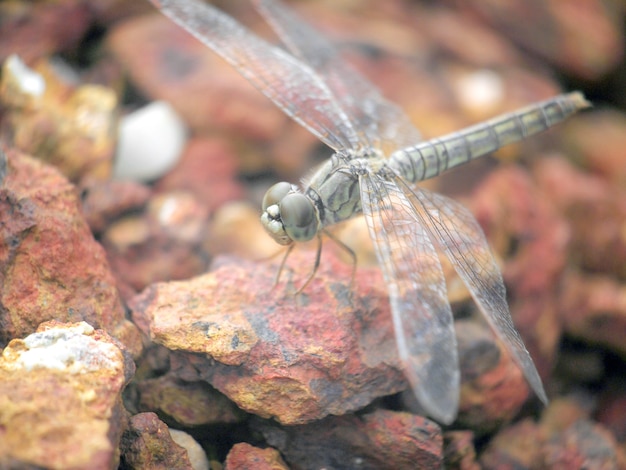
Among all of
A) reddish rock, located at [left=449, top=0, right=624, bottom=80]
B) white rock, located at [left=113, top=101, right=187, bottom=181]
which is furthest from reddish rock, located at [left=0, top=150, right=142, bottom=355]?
reddish rock, located at [left=449, top=0, right=624, bottom=80]

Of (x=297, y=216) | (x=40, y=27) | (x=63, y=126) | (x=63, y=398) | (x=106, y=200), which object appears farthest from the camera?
(x=40, y=27)

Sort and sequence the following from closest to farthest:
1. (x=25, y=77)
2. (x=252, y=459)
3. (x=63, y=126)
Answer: (x=252, y=459), (x=63, y=126), (x=25, y=77)

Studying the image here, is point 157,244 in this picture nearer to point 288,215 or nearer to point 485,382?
point 288,215

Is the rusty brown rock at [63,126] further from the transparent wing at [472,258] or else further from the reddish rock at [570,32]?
the reddish rock at [570,32]

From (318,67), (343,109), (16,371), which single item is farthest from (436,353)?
(318,67)

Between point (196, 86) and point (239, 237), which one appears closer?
point (239, 237)

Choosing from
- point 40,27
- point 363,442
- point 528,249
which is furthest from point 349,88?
point 363,442

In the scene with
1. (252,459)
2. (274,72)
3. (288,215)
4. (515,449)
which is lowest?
(515,449)
